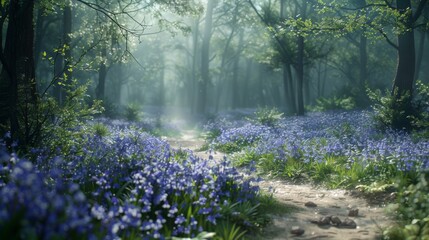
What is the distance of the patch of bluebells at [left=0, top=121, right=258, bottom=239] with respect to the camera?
2.82 m

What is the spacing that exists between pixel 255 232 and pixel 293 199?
7.75 feet

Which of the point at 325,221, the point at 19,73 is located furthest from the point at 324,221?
the point at 19,73

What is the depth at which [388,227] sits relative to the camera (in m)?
5.16

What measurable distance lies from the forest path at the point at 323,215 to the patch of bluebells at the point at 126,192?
722mm

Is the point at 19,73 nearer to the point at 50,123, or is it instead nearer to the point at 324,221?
the point at 50,123

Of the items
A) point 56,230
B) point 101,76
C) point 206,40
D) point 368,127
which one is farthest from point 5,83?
point 206,40

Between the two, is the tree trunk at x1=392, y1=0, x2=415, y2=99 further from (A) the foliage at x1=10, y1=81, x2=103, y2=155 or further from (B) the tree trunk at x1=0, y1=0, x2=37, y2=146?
(B) the tree trunk at x1=0, y1=0, x2=37, y2=146

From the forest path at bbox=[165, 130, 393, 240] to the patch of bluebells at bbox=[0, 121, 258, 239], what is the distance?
0.72 meters

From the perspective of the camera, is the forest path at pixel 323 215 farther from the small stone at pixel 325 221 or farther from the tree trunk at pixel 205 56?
the tree trunk at pixel 205 56

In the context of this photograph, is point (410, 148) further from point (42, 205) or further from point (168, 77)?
point (168, 77)

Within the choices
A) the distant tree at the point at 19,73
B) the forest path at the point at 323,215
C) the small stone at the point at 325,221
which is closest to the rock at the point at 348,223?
the forest path at the point at 323,215

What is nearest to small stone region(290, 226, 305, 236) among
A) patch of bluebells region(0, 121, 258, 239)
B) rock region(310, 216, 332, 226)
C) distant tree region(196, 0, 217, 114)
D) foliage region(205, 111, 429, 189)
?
rock region(310, 216, 332, 226)

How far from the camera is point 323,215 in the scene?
6.30m

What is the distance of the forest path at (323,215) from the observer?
5297 mm
